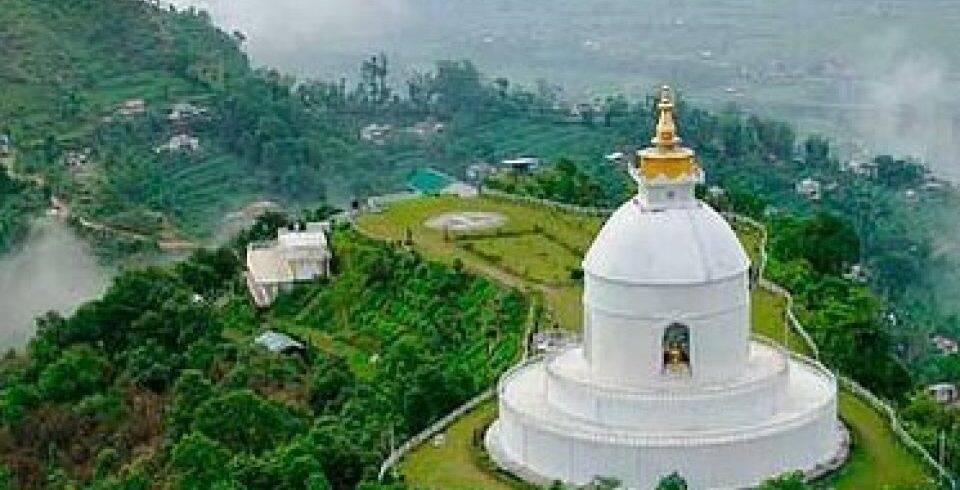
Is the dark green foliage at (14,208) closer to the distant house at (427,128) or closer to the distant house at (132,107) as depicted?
the distant house at (132,107)

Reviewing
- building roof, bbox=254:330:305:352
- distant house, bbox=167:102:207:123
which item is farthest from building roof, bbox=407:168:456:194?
building roof, bbox=254:330:305:352

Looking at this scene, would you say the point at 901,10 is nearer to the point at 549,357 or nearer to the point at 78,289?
the point at 78,289

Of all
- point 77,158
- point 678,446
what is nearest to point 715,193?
point 77,158

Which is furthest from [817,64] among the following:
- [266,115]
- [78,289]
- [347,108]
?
[78,289]

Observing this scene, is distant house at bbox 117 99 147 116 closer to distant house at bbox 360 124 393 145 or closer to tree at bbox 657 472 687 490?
distant house at bbox 360 124 393 145

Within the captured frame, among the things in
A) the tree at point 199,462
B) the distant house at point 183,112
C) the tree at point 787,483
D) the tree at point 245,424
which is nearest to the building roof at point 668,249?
the tree at point 787,483

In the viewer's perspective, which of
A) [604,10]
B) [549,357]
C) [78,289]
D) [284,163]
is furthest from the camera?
[604,10]
